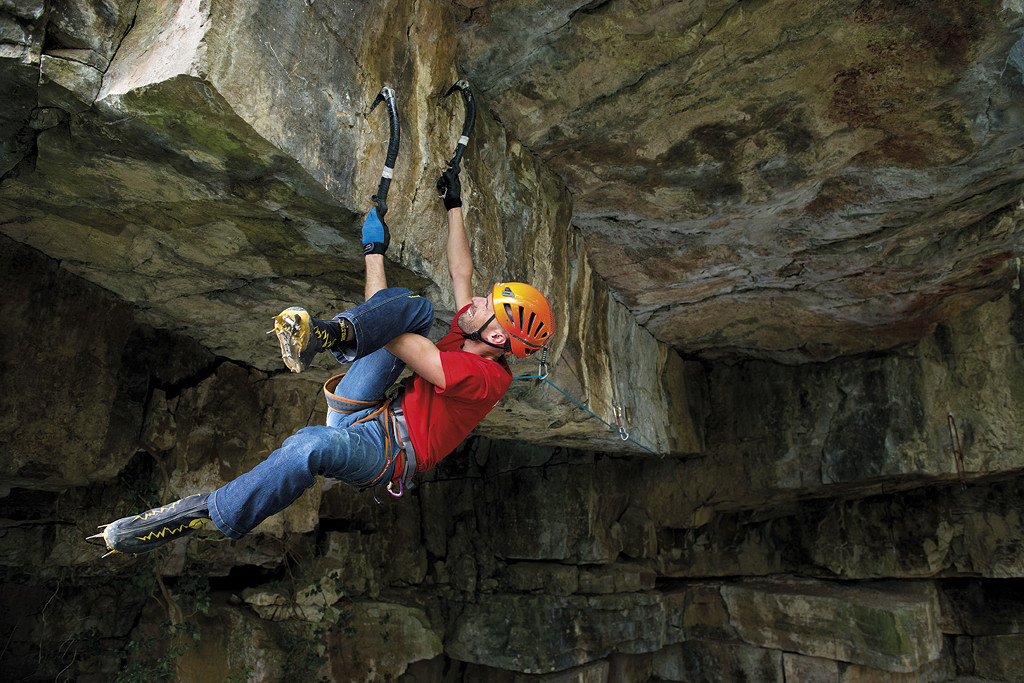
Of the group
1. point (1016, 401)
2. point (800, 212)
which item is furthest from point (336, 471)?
point (1016, 401)

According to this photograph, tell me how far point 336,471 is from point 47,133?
1.13 metres

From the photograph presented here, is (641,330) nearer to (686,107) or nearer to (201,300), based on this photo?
(686,107)

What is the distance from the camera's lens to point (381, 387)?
209 cm

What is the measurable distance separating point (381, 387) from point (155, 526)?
703 mm

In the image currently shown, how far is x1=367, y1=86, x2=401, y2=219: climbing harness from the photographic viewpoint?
198 cm

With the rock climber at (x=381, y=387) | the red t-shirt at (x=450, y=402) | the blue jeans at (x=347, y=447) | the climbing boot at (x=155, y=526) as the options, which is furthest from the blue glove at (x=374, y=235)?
the climbing boot at (x=155, y=526)

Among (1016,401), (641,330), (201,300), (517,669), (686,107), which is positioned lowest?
(517,669)

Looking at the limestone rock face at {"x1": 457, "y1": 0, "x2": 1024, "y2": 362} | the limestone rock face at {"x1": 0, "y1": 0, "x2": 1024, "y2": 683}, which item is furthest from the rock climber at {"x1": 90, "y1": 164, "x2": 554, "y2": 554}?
the limestone rock face at {"x1": 457, "y1": 0, "x2": 1024, "y2": 362}

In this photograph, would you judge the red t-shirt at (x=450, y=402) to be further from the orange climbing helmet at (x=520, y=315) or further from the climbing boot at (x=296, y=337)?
the climbing boot at (x=296, y=337)

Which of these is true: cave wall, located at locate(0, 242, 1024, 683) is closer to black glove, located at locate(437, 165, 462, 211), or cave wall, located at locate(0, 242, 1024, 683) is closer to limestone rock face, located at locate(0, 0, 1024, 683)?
limestone rock face, located at locate(0, 0, 1024, 683)

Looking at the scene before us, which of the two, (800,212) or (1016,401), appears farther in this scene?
(1016,401)

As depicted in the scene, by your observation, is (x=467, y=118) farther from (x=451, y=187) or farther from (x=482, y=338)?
(x=482, y=338)

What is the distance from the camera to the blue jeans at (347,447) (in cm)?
169

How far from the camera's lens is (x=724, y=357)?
5.41 m
